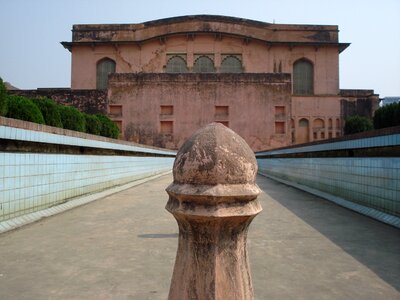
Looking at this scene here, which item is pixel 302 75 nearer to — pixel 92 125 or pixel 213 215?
pixel 92 125

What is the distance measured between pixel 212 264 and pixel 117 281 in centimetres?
144

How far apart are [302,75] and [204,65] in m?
8.78

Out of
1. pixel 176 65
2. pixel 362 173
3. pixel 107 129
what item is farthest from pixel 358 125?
pixel 362 173

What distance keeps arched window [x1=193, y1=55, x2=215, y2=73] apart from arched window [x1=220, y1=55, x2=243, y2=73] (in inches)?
37.2

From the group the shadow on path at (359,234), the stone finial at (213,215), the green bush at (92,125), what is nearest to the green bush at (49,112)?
the green bush at (92,125)

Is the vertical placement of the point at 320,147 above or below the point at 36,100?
below

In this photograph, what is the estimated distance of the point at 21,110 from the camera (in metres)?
7.70

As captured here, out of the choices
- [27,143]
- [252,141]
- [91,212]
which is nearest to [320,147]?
[91,212]

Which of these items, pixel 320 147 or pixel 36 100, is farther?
pixel 36 100

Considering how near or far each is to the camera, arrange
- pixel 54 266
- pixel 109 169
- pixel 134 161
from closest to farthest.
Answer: pixel 54 266, pixel 109 169, pixel 134 161

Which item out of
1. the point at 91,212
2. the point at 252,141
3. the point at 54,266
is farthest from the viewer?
the point at 252,141

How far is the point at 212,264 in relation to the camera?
1.42 m

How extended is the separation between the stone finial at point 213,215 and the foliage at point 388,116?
682 inches

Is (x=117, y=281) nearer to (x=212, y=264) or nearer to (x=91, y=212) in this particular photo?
(x=212, y=264)
